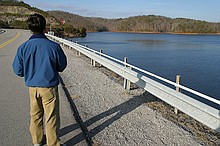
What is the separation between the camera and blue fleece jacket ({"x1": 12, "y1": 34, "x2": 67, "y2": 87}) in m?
3.33

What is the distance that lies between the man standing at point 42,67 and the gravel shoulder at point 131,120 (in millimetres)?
1067

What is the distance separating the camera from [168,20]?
571 feet

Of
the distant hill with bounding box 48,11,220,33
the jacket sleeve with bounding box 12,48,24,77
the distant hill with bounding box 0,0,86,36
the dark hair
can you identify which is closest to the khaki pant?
the jacket sleeve with bounding box 12,48,24,77

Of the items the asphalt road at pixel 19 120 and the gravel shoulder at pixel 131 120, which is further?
the gravel shoulder at pixel 131 120

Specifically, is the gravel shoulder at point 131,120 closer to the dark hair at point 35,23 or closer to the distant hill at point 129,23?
the dark hair at point 35,23

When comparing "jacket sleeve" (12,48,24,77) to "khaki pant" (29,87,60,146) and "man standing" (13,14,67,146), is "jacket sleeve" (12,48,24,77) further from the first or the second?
"khaki pant" (29,87,60,146)

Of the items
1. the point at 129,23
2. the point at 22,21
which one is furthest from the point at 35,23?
the point at 129,23

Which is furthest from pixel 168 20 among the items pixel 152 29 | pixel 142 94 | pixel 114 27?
pixel 142 94

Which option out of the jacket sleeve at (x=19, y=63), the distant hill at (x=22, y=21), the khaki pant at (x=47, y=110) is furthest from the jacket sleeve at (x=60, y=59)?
the distant hill at (x=22, y=21)

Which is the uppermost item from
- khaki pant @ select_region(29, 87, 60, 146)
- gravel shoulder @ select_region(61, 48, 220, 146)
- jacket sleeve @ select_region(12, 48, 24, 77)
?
jacket sleeve @ select_region(12, 48, 24, 77)

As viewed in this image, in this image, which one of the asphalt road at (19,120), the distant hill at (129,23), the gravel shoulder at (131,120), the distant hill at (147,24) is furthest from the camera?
the distant hill at (147,24)

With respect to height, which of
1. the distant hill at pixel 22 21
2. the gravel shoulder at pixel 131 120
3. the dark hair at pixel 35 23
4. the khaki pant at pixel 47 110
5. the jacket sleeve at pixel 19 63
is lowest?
the gravel shoulder at pixel 131 120

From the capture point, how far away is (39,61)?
339cm

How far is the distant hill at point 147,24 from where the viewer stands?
148 metres
